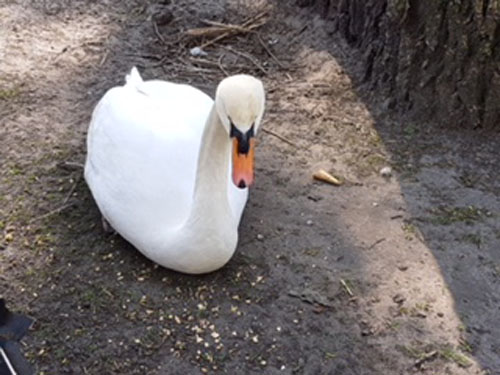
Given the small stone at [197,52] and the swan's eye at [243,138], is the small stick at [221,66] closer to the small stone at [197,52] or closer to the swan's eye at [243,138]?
the small stone at [197,52]

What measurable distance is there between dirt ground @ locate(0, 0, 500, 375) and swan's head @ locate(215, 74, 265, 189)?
0.72 m

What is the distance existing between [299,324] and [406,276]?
556mm

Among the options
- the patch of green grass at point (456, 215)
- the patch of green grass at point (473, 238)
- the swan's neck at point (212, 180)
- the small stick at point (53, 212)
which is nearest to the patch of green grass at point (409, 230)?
the patch of green grass at point (456, 215)

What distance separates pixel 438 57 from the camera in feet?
12.7

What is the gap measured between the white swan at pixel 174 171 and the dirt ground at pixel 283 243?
0.19 m

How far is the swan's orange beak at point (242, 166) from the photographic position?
248 centimetres

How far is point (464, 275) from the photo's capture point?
3.08m

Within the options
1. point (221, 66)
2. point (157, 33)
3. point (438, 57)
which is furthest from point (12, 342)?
point (157, 33)

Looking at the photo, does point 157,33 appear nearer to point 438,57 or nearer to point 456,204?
point 438,57

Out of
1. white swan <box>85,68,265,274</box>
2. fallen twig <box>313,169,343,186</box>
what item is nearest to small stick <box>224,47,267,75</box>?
fallen twig <box>313,169,343,186</box>

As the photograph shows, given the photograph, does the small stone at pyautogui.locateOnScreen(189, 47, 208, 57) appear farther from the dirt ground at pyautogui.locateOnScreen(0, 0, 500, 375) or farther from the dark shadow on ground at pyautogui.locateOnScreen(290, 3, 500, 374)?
the dark shadow on ground at pyautogui.locateOnScreen(290, 3, 500, 374)

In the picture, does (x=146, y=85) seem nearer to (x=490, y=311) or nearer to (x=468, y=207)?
(x=468, y=207)

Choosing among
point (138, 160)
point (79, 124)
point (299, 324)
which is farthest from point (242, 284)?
point (79, 124)

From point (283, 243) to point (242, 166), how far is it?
2.82 feet
